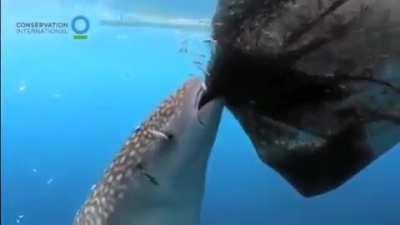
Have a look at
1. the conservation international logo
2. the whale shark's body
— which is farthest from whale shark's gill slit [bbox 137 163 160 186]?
the conservation international logo

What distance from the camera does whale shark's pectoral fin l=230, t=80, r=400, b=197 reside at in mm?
783

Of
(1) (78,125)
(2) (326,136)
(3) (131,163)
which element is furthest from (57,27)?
(2) (326,136)

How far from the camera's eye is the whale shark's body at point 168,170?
35.4 inches

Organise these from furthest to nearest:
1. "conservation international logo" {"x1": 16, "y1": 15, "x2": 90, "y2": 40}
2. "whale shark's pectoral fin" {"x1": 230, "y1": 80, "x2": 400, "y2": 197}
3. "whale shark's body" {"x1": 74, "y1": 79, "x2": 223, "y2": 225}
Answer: "conservation international logo" {"x1": 16, "y1": 15, "x2": 90, "y2": 40}, "whale shark's body" {"x1": 74, "y1": 79, "x2": 223, "y2": 225}, "whale shark's pectoral fin" {"x1": 230, "y1": 80, "x2": 400, "y2": 197}

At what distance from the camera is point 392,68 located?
73 centimetres

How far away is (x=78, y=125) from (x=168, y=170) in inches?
133

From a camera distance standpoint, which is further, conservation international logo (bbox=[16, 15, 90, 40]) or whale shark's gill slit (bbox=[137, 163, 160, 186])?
conservation international logo (bbox=[16, 15, 90, 40])

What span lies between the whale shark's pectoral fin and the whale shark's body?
7 centimetres

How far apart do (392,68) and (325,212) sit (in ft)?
12.6

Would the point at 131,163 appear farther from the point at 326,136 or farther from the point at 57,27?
the point at 57,27

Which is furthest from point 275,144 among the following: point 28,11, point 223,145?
point 28,11

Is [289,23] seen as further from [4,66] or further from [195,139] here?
[4,66]

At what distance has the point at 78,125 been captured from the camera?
4203 millimetres

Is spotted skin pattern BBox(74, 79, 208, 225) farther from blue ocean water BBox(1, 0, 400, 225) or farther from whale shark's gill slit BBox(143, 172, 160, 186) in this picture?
blue ocean water BBox(1, 0, 400, 225)
